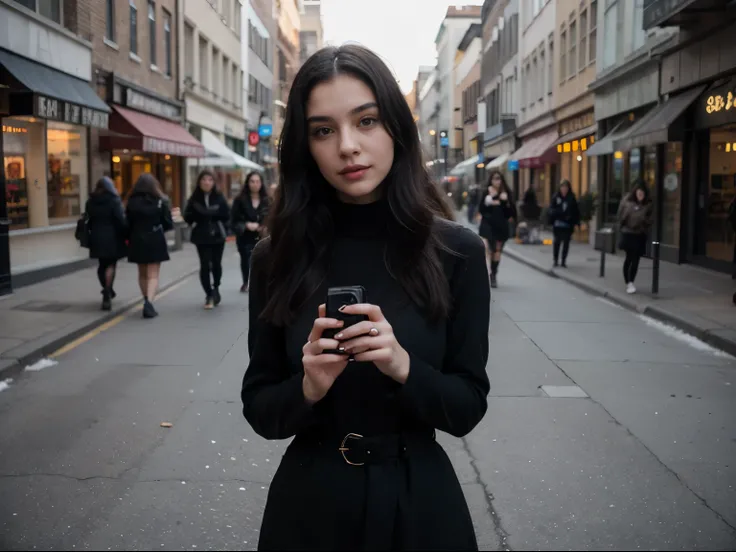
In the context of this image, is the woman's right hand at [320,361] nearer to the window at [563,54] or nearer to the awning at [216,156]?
the awning at [216,156]

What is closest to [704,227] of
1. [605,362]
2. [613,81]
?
[613,81]

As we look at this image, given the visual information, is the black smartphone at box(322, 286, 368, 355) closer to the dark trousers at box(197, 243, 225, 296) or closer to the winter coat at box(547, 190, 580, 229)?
the dark trousers at box(197, 243, 225, 296)

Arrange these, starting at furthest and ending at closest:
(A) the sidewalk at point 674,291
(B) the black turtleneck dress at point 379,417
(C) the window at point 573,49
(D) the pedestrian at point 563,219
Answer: (C) the window at point 573,49, (D) the pedestrian at point 563,219, (A) the sidewalk at point 674,291, (B) the black turtleneck dress at point 379,417

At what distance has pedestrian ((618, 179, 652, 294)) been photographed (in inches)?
544

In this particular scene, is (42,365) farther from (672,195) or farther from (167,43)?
(167,43)

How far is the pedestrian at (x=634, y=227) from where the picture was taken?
45.3ft

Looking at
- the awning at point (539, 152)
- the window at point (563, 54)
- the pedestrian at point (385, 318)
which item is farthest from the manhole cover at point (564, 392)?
the window at point (563, 54)

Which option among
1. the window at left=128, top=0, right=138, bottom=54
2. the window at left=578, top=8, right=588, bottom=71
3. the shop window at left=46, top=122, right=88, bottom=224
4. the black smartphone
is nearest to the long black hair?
the black smartphone

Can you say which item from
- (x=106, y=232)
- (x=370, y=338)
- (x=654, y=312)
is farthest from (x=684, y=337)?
(x=370, y=338)

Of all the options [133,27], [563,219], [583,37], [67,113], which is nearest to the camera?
[67,113]

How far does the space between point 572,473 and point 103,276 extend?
8.71m

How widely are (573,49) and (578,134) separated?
3537mm

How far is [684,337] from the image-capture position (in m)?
10.2

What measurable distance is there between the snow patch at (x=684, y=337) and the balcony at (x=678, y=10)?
21.3 feet
